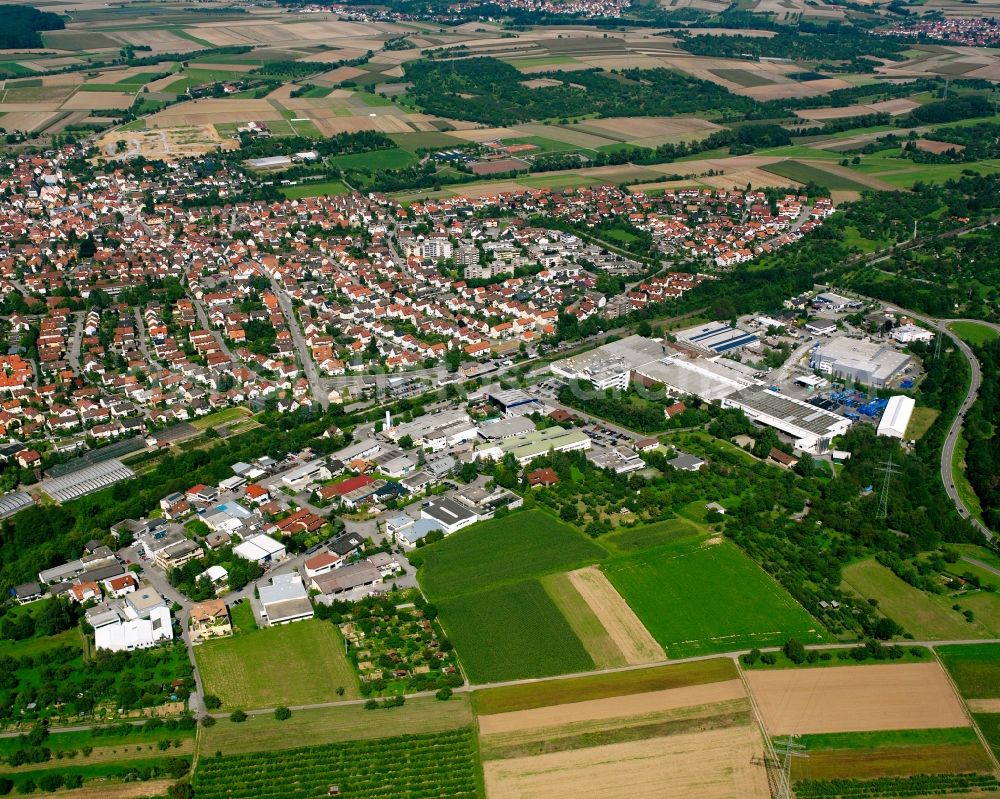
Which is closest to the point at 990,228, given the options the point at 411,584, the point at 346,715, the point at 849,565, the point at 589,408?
the point at 589,408

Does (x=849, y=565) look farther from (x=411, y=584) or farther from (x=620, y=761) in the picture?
(x=411, y=584)

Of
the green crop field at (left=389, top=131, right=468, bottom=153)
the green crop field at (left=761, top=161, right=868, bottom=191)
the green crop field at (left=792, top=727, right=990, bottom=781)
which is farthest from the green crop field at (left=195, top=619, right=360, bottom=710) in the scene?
the green crop field at (left=389, top=131, right=468, bottom=153)

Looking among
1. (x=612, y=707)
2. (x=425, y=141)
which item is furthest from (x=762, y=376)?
(x=425, y=141)

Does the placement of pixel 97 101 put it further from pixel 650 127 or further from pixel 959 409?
pixel 959 409

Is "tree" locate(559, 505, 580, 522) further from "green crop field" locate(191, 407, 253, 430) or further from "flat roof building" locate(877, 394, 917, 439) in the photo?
"green crop field" locate(191, 407, 253, 430)

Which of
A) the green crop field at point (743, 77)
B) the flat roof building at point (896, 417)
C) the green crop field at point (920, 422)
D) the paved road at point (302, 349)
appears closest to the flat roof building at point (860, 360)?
the flat roof building at point (896, 417)

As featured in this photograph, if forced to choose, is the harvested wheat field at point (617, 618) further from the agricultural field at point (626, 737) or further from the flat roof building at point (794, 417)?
the flat roof building at point (794, 417)
